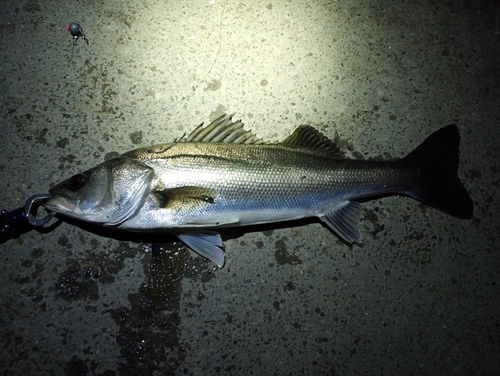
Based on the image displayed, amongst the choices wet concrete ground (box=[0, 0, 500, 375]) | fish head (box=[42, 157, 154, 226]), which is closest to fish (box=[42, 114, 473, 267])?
fish head (box=[42, 157, 154, 226])

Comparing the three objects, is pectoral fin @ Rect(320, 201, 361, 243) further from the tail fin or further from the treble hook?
the treble hook

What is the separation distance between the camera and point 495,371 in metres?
2.60

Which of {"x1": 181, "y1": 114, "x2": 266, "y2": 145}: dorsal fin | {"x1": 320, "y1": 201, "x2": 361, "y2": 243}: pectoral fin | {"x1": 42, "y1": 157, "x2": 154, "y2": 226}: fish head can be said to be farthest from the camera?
{"x1": 320, "y1": 201, "x2": 361, "y2": 243}: pectoral fin

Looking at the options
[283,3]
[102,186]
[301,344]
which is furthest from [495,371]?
[283,3]

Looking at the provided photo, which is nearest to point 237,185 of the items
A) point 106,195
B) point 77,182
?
point 106,195

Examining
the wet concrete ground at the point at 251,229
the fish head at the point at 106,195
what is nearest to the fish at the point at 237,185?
the fish head at the point at 106,195

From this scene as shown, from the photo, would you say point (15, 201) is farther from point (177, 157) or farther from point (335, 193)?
point (335, 193)

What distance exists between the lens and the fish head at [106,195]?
2076 mm

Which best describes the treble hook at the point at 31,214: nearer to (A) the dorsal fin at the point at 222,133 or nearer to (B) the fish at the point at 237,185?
(B) the fish at the point at 237,185

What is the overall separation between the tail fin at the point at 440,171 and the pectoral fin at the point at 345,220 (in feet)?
1.50

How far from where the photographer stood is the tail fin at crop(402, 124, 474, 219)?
96.5 inches

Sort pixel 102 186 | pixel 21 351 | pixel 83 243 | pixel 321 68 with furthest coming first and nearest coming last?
pixel 321 68 < pixel 83 243 < pixel 21 351 < pixel 102 186

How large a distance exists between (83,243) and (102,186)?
61cm

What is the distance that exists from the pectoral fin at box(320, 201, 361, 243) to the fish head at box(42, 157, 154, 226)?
1309mm
